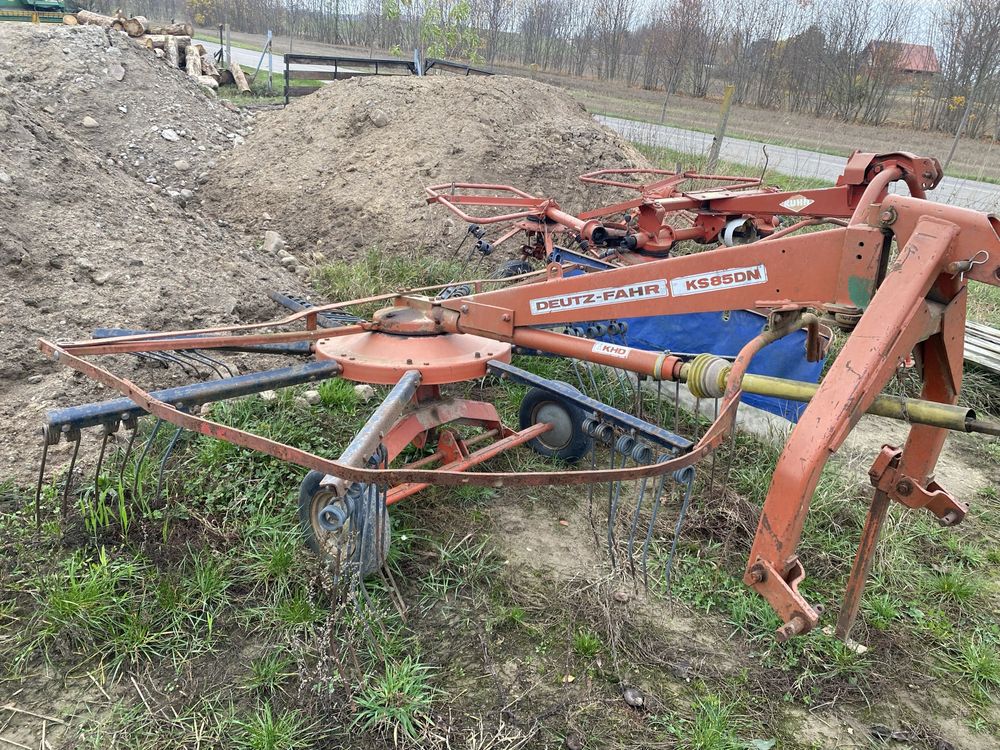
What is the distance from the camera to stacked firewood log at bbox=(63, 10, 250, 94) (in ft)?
44.9

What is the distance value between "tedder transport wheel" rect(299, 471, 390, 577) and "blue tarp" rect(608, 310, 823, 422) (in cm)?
202

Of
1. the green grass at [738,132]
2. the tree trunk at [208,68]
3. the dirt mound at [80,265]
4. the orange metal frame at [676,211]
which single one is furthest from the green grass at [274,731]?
the tree trunk at [208,68]

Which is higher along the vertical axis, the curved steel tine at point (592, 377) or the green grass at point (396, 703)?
the curved steel tine at point (592, 377)

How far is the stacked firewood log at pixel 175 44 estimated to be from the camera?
44.9 ft

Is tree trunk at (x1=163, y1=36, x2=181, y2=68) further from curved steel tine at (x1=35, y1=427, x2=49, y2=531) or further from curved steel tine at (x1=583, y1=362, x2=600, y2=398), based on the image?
curved steel tine at (x1=35, y1=427, x2=49, y2=531)

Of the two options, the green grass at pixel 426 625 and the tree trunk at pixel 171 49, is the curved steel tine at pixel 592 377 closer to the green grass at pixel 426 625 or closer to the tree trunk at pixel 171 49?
the green grass at pixel 426 625

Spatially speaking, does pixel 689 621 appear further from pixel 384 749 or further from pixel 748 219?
pixel 748 219

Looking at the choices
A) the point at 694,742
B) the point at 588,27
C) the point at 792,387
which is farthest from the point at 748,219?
the point at 588,27

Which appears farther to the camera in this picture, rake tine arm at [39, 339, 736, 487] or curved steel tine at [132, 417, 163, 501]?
curved steel tine at [132, 417, 163, 501]

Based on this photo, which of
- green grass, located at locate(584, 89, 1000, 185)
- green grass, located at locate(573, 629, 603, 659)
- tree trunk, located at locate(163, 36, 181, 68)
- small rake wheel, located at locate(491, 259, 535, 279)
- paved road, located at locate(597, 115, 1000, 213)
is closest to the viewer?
green grass, located at locate(573, 629, 603, 659)

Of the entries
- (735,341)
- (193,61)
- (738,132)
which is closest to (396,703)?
(735,341)

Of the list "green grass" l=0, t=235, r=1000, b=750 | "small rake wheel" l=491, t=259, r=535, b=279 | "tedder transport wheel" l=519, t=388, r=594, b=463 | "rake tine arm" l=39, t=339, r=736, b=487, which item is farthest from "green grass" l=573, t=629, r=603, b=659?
"small rake wheel" l=491, t=259, r=535, b=279

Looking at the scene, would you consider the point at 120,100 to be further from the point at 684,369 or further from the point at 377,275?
the point at 684,369

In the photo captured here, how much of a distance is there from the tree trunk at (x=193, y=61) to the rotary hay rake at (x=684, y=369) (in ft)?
44.4
